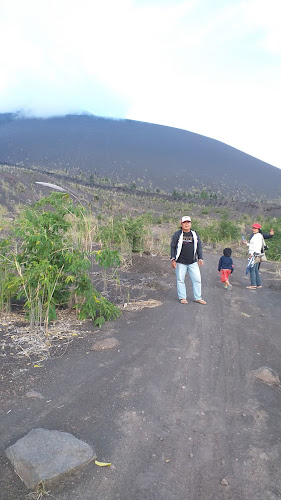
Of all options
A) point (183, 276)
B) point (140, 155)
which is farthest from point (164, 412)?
point (140, 155)

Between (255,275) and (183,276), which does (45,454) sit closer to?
(183,276)

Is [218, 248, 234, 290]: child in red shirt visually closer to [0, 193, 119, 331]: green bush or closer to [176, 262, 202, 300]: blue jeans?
[176, 262, 202, 300]: blue jeans

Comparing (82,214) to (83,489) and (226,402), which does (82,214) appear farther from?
(83,489)

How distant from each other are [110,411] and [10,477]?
0.99 m

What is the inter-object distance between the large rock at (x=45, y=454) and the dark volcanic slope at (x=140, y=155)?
6580 centimetres

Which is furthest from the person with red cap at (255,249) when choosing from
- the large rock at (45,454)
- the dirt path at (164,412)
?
the large rock at (45,454)

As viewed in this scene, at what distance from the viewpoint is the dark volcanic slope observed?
80938mm

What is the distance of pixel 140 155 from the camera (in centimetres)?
10431

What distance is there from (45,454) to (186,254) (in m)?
4.43

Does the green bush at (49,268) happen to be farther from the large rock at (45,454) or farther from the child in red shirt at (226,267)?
the child in red shirt at (226,267)

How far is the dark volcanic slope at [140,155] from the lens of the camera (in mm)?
80938

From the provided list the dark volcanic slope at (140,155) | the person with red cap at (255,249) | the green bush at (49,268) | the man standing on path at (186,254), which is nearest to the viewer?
the green bush at (49,268)

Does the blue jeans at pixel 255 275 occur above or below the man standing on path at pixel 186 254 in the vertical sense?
below

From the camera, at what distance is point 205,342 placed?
189 inches
